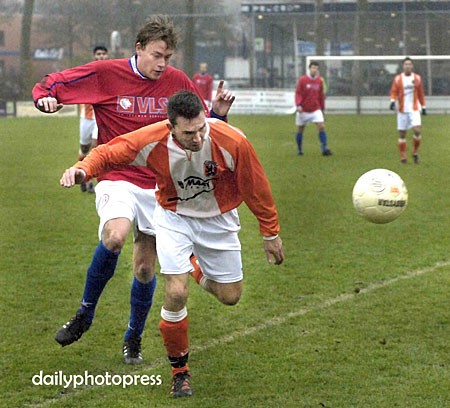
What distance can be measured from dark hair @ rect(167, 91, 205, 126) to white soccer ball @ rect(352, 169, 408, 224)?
5.80ft

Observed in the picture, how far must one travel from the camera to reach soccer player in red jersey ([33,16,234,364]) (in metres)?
5.01

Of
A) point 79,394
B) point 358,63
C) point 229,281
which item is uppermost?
point 358,63

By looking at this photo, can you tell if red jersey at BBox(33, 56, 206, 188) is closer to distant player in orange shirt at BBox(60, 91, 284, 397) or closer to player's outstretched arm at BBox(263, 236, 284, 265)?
distant player in orange shirt at BBox(60, 91, 284, 397)

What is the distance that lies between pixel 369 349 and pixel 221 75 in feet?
102

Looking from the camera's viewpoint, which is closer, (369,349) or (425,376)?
(425,376)

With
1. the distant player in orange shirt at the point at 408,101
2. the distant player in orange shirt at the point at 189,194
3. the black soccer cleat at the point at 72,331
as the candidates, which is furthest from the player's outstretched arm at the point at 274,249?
the distant player in orange shirt at the point at 408,101

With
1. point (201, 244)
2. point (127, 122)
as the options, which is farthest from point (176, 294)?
point (127, 122)

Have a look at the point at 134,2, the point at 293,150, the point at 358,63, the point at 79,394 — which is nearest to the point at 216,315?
the point at 79,394

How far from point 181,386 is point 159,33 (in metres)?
1.95

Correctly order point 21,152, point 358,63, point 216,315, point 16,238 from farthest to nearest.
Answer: point 358,63 < point 21,152 < point 16,238 < point 216,315

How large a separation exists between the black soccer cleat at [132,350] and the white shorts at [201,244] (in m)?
0.61

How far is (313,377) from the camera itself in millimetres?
4727

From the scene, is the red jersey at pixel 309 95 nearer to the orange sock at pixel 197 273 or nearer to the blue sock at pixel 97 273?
the orange sock at pixel 197 273

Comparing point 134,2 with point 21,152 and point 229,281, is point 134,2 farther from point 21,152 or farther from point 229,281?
point 229,281
